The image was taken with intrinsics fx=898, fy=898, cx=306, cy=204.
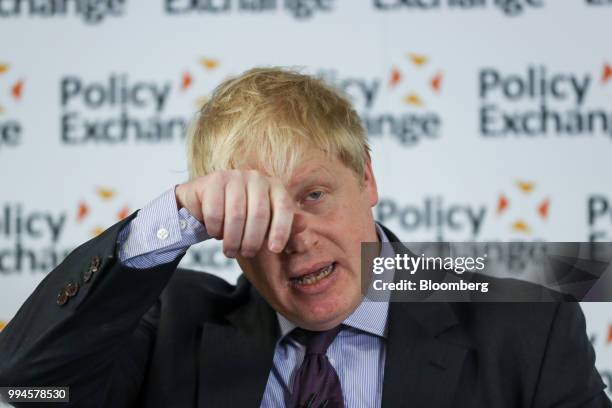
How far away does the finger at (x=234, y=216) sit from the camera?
3.29 ft

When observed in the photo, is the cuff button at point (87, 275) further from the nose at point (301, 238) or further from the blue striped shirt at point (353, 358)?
the nose at point (301, 238)

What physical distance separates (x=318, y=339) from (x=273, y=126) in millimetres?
315

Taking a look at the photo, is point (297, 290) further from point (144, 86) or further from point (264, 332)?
point (144, 86)

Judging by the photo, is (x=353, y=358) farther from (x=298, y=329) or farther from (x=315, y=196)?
(x=315, y=196)

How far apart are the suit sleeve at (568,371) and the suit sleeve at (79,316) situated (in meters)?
0.54

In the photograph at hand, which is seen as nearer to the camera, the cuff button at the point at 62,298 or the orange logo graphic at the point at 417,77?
the cuff button at the point at 62,298

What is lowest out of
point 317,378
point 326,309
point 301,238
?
point 317,378

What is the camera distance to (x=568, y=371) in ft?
4.14

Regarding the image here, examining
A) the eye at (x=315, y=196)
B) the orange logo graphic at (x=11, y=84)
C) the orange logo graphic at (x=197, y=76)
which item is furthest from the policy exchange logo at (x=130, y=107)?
the eye at (x=315, y=196)

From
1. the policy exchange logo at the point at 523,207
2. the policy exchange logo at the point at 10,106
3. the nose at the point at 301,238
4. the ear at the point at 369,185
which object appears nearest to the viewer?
the nose at the point at 301,238

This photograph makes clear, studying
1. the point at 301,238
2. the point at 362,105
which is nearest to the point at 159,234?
Answer: the point at 301,238

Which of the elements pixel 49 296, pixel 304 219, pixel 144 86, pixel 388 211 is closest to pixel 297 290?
pixel 304 219

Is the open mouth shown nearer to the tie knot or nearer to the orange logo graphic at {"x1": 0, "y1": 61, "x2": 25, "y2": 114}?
the tie knot

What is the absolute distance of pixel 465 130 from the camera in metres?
2.43
